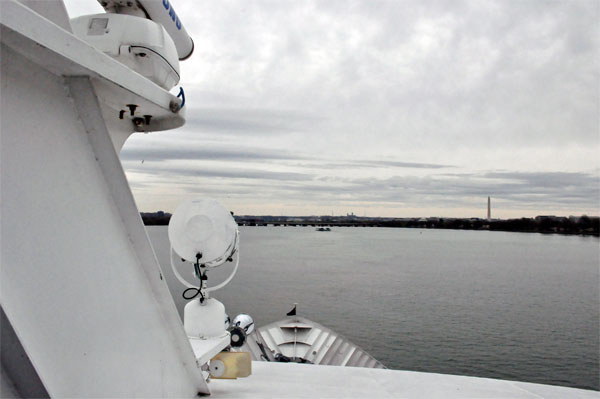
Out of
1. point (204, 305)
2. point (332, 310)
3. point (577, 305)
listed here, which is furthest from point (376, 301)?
point (204, 305)

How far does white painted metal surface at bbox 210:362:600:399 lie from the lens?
2855mm

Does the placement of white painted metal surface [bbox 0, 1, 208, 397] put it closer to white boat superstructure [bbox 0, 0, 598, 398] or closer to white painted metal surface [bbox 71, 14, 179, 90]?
white boat superstructure [bbox 0, 0, 598, 398]

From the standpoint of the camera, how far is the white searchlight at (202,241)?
2863mm

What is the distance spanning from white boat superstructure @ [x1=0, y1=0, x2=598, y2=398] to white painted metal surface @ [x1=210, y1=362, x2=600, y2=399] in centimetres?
79

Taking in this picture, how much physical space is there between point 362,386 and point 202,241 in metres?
1.63

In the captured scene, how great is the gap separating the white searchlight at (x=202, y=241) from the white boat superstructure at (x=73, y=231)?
0.64 meters

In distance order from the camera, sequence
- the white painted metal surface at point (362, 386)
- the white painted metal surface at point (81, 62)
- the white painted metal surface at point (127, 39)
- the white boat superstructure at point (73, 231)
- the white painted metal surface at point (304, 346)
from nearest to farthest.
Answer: the white painted metal surface at point (81, 62) → the white boat superstructure at point (73, 231) → the white painted metal surface at point (127, 39) → the white painted metal surface at point (362, 386) → the white painted metal surface at point (304, 346)

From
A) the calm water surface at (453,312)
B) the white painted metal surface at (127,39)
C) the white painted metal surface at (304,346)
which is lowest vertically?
the calm water surface at (453,312)

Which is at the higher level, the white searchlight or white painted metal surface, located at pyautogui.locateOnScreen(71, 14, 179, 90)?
white painted metal surface, located at pyautogui.locateOnScreen(71, 14, 179, 90)

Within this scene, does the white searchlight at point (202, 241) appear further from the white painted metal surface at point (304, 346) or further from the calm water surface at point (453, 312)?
the calm water surface at point (453, 312)

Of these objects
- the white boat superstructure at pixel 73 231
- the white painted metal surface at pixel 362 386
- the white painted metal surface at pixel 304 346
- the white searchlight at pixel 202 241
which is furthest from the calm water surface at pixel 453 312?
the white boat superstructure at pixel 73 231

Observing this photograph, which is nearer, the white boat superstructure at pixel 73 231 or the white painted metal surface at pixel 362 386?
the white boat superstructure at pixel 73 231

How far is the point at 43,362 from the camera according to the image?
1.30 meters

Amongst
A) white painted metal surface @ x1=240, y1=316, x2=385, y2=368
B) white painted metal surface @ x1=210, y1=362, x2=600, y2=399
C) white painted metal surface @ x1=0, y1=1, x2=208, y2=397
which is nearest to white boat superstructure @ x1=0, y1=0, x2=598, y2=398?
white painted metal surface @ x1=0, y1=1, x2=208, y2=397
